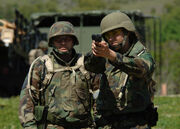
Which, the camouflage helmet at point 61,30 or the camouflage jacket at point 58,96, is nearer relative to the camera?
the camouflage jacket at point 58,96

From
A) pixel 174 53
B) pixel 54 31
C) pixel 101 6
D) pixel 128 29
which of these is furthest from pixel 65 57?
pixel 101 6

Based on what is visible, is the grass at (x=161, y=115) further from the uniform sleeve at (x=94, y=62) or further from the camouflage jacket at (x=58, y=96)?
the uniform sleeve at (x=94, y=62)

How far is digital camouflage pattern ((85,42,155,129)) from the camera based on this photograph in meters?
4.25

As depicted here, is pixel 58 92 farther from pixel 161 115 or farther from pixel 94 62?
pixel 161 115

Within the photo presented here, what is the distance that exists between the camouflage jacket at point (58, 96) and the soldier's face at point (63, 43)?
0.16 metres

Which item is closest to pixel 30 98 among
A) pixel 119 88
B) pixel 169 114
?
pixel 119 88

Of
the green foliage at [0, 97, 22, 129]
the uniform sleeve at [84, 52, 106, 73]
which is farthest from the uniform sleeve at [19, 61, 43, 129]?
the green foliage at [0, 97, 22, 129]

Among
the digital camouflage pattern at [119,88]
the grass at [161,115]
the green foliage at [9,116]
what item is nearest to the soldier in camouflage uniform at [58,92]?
the digital camouflage pattern at [119,88]

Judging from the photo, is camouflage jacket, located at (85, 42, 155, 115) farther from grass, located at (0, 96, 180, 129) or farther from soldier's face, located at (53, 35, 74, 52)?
grass, located at (0, 96, 180, 129)

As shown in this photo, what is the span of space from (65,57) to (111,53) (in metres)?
1.46

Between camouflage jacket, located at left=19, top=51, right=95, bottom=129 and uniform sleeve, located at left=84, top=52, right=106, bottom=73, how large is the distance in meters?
0.74

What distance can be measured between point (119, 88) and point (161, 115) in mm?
6989

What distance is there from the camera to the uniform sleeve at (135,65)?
3.92 m

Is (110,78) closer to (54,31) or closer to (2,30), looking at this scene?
(54,31)
